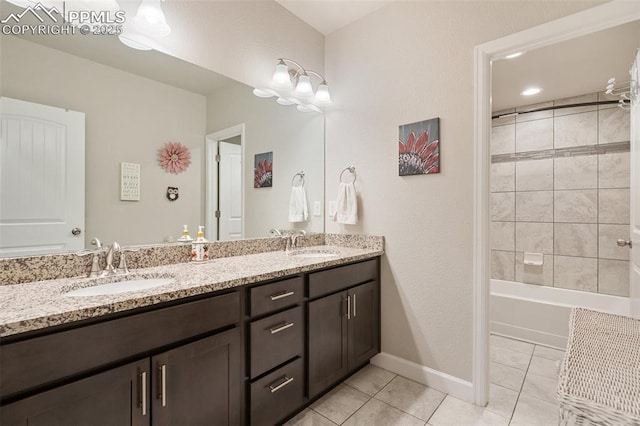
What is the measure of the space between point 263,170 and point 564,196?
3046 mm

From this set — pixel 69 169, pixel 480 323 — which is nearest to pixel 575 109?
pixel 480 323

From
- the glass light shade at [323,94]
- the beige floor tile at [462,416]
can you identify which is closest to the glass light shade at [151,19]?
the glass light shade at [323,94]

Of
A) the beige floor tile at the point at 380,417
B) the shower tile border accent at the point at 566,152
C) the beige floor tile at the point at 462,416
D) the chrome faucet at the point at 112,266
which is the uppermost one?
the shower tile border accent at the point at 566,152

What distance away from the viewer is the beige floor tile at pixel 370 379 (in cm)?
190

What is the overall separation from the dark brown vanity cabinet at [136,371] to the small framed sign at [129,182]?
74 centimetres

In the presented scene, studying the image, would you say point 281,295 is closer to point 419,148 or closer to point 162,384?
point 162,384

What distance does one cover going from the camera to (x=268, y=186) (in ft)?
7.23

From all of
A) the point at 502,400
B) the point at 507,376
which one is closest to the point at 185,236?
the point at 502,400

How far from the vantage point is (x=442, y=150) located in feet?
6.14

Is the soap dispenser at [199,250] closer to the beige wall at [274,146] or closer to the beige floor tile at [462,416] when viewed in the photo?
the beige wall at [274,146]

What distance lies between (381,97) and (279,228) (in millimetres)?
1214

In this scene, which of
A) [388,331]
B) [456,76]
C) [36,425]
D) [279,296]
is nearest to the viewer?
[36,425]

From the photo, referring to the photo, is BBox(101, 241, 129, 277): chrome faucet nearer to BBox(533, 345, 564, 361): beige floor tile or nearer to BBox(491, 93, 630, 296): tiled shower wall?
BBox(533, 345, 564, 361): beige floor tile

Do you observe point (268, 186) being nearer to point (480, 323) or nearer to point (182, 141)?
point (182, 141)
